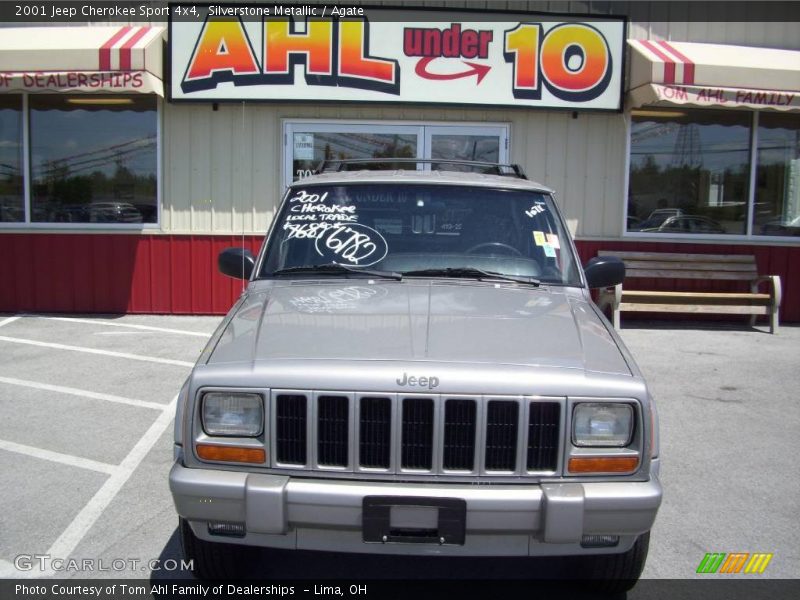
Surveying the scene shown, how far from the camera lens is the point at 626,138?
10555mm

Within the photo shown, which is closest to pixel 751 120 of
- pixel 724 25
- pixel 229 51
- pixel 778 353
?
pixel 724 25

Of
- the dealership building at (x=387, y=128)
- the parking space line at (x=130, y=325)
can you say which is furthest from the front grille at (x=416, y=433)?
the dealership building at (x=387, y=128)

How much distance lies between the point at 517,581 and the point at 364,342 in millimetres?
1419

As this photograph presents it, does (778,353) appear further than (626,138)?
No

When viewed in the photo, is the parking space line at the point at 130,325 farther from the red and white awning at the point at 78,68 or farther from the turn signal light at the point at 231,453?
the turn signal light at the point at 231,453

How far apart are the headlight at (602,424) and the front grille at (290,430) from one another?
40.7 inches

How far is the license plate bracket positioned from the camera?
8.85 ft

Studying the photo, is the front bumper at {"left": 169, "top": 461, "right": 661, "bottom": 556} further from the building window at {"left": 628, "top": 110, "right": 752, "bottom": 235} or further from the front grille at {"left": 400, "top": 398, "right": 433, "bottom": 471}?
the building window at {"left": 628, "top": 110, "right": 752, "bottom": 235}

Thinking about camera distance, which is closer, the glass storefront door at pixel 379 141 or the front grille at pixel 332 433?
the front grille at pixel 332 433

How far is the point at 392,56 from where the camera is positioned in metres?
9.94

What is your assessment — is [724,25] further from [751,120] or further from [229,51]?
[229,51]

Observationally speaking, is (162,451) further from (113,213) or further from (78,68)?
(113,213)

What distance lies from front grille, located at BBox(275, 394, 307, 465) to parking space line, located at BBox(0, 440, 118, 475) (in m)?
2.41

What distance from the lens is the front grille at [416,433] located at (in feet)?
9.13
